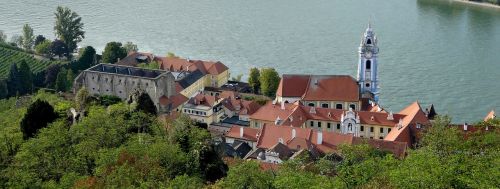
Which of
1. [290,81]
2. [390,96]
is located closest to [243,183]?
[290,81]

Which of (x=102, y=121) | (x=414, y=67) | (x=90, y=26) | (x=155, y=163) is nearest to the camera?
(x=155, y=163)

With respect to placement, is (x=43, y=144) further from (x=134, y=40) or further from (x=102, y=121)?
(x=134, y=40)

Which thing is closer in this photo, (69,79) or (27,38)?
(69,79)

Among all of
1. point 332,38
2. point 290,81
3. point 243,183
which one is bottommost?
point 243,183

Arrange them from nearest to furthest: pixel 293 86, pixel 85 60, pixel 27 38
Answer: pixel 293 86, pixel 85 60, pixel 27 38

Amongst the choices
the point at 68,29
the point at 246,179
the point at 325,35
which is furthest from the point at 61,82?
the point at 246,179

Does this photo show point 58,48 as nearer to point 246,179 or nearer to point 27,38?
point 27,38
